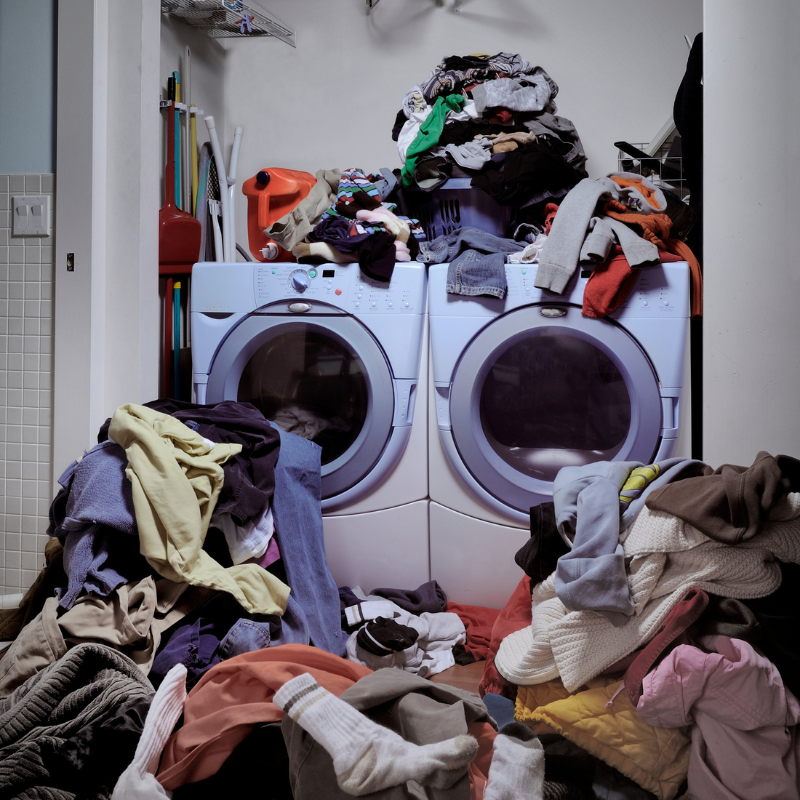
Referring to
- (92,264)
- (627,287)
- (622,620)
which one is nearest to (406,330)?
(627,287)

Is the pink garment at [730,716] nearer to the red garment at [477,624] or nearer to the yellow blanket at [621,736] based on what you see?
the yellow blanket at [621,736]

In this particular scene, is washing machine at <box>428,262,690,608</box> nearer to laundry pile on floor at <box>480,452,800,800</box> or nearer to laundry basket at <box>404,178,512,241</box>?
laundry basket at <box>404,178,512,241</box>

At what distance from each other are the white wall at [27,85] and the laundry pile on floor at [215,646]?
2.55 ft

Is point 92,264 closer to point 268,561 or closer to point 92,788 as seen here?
point 268,561

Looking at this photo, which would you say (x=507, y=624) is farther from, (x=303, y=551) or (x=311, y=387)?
(x=311, y=387)

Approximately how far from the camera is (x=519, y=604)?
130cm

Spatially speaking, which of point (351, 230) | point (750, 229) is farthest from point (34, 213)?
point (750, 229)

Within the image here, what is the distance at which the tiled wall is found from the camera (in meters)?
1.72

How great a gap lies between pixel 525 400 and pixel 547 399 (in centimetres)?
5

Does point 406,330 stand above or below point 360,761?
above

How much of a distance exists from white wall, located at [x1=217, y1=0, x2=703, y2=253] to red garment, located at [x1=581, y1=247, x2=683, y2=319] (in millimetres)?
1020

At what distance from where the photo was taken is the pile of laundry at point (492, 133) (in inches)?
71.1

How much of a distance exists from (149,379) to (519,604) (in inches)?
43.9

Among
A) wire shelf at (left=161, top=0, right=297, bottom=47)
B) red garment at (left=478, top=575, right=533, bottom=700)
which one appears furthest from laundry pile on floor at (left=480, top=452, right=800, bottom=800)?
wire shelf at (left=161, top=0, right=297, bottom=47)
